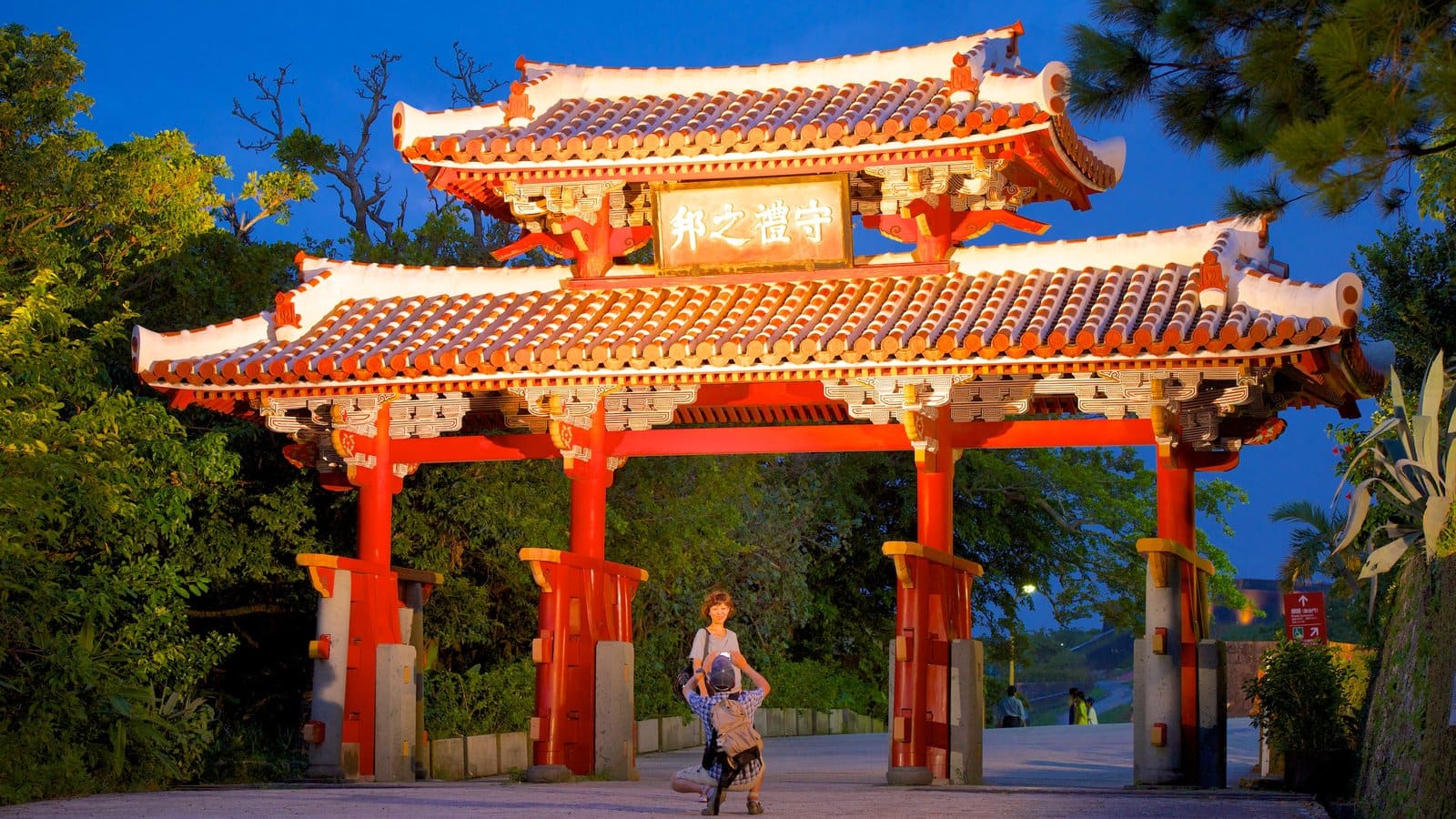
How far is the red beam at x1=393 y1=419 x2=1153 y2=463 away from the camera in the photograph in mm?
14352

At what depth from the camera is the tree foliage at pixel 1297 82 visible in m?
7.37

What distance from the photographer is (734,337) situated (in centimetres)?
1419

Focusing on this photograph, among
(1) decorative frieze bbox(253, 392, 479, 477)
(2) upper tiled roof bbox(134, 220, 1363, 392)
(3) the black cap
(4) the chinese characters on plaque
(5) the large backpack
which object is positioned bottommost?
(5) the large backpack

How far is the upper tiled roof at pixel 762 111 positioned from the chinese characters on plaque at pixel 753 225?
488 millimetres

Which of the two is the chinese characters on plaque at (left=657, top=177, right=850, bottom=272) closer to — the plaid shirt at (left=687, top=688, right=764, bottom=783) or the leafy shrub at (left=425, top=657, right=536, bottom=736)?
the leafy shrub at (left=425, top=657, right=536, bottom=736)

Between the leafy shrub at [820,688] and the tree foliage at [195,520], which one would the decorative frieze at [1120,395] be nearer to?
the tree foliage at [195,520]

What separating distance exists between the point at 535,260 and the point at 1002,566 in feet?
35.2

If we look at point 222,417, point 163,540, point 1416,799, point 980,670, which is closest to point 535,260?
point 222,417

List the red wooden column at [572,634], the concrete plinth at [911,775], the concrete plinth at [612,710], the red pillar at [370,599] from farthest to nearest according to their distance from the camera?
the red pillar at [370,599], the concrete plinth at [612,710], the red wooden column at [572,634], the concrete plinth at [911,775]

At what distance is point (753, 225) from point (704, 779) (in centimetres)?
639

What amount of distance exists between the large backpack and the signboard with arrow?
5.69m

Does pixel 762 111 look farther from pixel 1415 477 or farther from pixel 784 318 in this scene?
pixel 1415 477

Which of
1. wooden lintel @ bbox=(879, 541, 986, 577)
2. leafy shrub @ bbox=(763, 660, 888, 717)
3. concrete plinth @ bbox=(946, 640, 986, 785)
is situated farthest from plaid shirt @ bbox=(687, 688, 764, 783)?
leafy shrub @ bbox=(763, 660, 888, 717)

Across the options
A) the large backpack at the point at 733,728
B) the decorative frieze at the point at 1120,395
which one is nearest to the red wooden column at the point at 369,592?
the decorative frieze at the point at 1120,395
